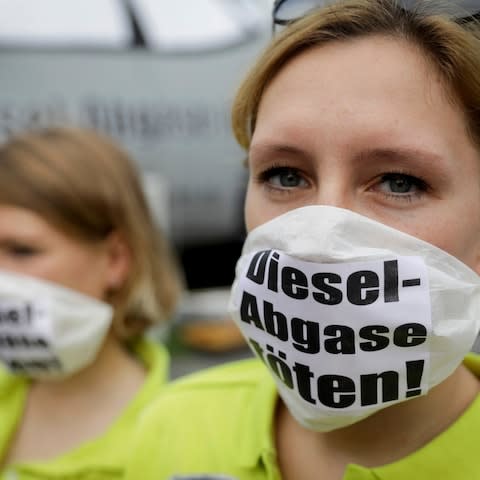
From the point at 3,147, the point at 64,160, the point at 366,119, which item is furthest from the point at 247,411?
the point at 3,147

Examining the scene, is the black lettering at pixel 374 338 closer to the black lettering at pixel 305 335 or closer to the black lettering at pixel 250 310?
the black lettering at pixel 305 335

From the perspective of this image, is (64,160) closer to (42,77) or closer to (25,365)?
(25,365)

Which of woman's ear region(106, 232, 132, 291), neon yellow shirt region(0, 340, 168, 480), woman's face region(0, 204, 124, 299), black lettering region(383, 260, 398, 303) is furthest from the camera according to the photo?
woman's ear region(106, 232, 132, 291)

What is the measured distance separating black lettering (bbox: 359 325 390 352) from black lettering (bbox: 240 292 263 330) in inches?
6.7

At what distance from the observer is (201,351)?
396 centimetres

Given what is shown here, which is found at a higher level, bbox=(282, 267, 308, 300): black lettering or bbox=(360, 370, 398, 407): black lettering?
bbox=(282, 267, 308, 300): black lettering

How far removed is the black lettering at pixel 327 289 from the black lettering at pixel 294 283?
2 cm

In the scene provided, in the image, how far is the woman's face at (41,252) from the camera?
1.91 meters

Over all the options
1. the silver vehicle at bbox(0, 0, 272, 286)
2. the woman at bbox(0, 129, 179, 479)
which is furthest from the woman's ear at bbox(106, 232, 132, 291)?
the silver vehicle at bbox(0, 0, 272, 286)

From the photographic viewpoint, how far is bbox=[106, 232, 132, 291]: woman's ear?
2074 millimetres

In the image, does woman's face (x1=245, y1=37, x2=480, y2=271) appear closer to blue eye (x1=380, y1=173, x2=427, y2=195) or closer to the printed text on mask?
blue eye (x1=380, y1=173, x2=427, y2=195)

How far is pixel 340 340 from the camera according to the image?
1.03m

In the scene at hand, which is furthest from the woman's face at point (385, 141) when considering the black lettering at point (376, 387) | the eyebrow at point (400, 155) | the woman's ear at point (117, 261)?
the woman's ear at point (117, 261)

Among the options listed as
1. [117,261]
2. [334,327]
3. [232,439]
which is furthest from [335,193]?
[117,261]
